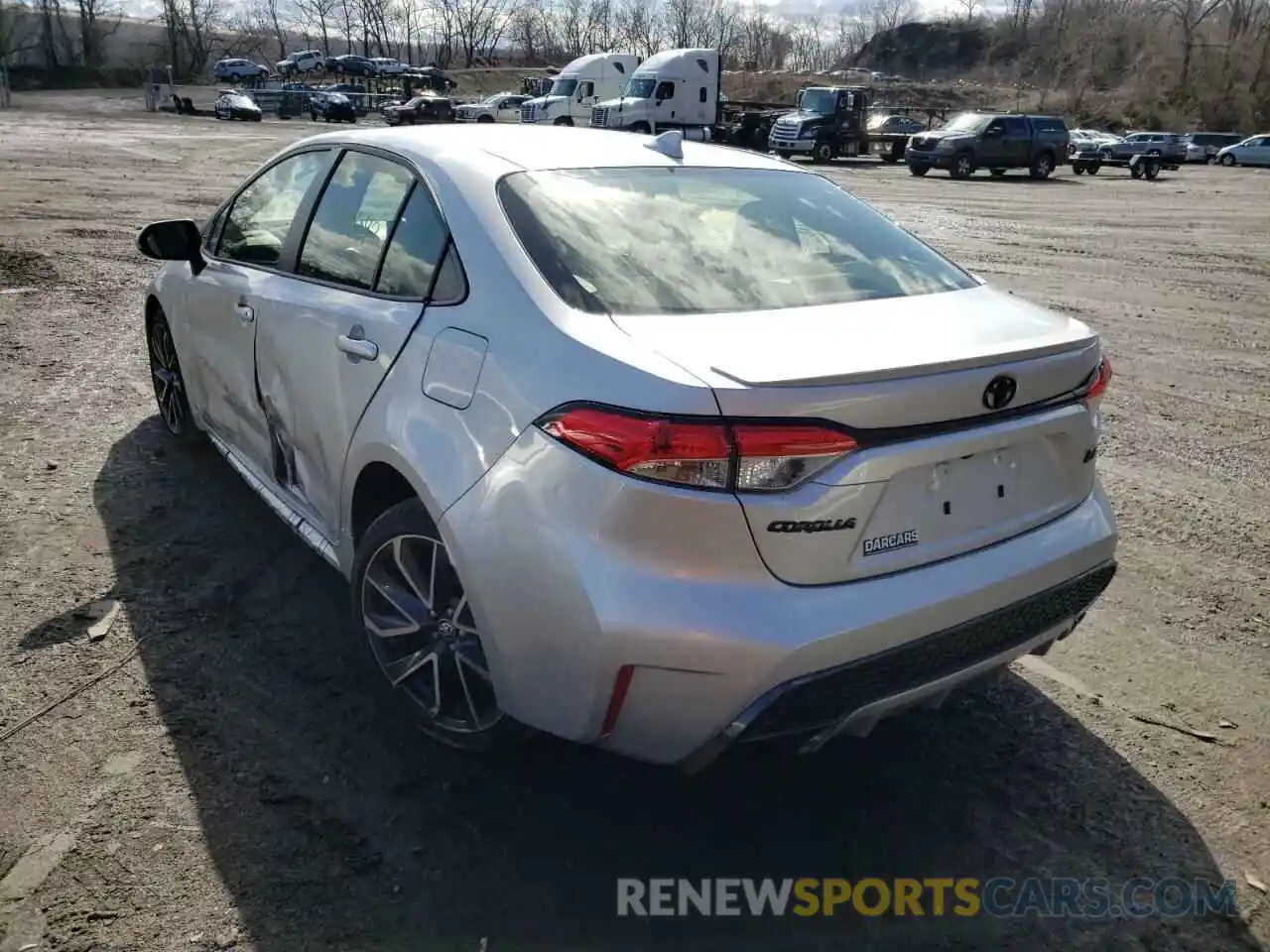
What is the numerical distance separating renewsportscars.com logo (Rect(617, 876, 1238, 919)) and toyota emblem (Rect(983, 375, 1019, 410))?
118 cm

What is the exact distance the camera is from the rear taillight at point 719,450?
2.11 meters

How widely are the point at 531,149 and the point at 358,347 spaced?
858 mm

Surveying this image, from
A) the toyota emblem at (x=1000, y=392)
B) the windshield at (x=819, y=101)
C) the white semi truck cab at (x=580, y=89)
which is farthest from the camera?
the white semi truck cab at (x=580, y=89)

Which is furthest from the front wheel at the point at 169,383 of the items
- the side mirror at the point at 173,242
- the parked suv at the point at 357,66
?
the parked suv at the point at 357,66

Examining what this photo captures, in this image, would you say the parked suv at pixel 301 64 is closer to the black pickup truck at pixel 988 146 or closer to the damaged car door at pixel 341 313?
→ the black pickup truck at pixel 988 146

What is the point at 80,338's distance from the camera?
7559 mm

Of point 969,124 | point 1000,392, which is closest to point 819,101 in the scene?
point 969,124

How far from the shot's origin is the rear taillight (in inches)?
83.0

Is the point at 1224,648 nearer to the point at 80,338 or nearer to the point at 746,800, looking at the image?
the point at 746,800

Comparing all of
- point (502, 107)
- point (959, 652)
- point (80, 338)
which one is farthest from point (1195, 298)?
point (502, 107)

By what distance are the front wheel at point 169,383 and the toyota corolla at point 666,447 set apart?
180 centimetres

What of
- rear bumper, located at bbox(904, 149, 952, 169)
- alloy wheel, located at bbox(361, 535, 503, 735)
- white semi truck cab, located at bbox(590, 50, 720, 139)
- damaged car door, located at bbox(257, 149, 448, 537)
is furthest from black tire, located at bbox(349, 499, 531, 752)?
white semi truck cab, located at bbox(590, 50, 720, 139)

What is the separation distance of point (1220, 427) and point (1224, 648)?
293cm

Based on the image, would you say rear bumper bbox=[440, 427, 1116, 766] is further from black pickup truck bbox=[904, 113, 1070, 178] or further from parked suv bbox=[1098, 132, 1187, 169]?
parked suv bbox=[1098, 132, 1187, 169]
